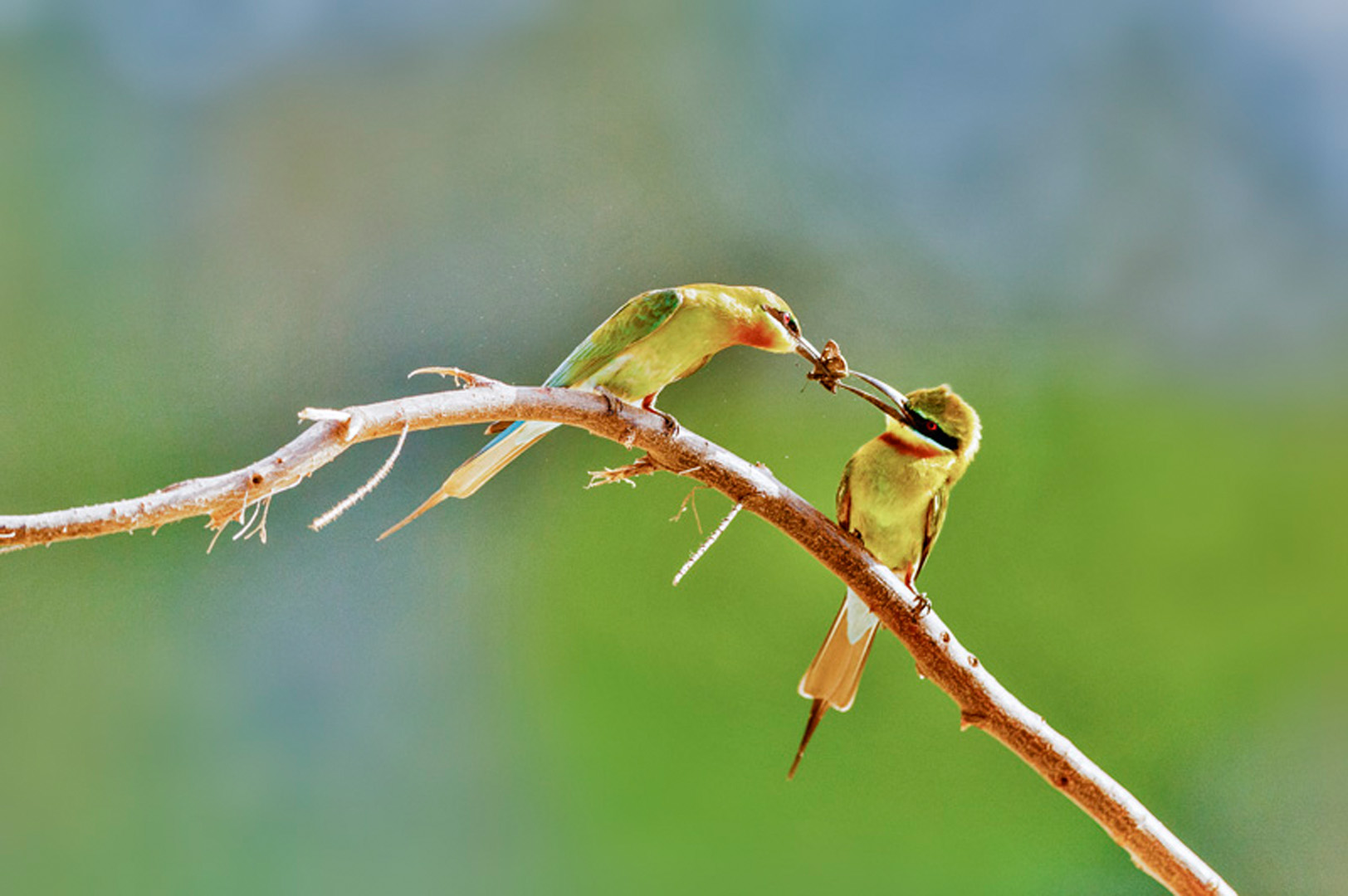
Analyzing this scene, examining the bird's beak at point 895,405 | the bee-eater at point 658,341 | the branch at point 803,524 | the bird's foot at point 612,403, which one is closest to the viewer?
the branch at point 803,524

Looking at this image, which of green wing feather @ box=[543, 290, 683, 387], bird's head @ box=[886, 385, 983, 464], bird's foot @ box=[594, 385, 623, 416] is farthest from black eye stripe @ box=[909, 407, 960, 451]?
bird's foot @ box=[594, 385, 623, 416]

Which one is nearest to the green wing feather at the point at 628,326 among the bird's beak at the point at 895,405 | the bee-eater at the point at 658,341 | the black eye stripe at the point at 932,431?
the bee-eater at the point at 658,341

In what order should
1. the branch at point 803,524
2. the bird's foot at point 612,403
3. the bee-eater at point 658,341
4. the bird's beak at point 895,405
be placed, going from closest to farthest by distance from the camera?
1. the branch at point 803,524
2. the bird's foot at point 612,403
3. the bee-eater at point 658,341
4. the bird's beak at point 895,405

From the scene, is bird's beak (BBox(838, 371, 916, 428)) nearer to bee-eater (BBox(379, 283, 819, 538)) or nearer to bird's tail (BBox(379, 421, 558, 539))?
bee-eater (BBox(379, 283, 819, 538))

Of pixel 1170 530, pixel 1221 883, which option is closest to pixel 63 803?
pixel 1221 883

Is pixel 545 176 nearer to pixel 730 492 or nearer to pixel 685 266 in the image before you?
pixel 685 266

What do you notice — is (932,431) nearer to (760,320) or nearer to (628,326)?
(760,320)

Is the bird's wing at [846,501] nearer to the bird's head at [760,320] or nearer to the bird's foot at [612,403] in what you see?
the bird's head at [760,320]
